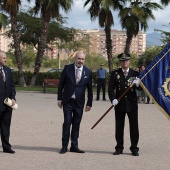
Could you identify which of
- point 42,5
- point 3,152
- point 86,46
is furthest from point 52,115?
point 86,46

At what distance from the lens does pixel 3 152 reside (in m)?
8.12

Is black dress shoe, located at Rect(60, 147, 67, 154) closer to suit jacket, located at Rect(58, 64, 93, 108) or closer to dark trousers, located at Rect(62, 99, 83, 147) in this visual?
dark trousers, located at Rect(62, 99, 83, 147)

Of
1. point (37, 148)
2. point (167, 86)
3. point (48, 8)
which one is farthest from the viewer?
point (48, 8)

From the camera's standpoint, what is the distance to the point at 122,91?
26.6ft

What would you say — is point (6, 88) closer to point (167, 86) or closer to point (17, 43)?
point (167, 86)

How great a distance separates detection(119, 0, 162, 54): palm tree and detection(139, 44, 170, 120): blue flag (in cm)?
2316

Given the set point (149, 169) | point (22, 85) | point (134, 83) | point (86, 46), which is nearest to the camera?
point (149, 169)

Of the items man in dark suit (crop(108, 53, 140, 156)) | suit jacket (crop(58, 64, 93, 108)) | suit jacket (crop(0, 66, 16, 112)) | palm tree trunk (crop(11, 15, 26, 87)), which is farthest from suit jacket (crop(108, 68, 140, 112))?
palm tree trunk (crop(11, 15, 26, 87))

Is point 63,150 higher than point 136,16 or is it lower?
lower

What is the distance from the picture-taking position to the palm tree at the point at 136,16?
31022 millimetres

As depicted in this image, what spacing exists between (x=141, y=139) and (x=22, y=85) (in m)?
24.1

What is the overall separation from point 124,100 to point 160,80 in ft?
2.22

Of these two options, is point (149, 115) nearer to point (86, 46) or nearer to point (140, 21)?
point (140, 21)

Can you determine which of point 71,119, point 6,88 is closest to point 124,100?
point 71,119
